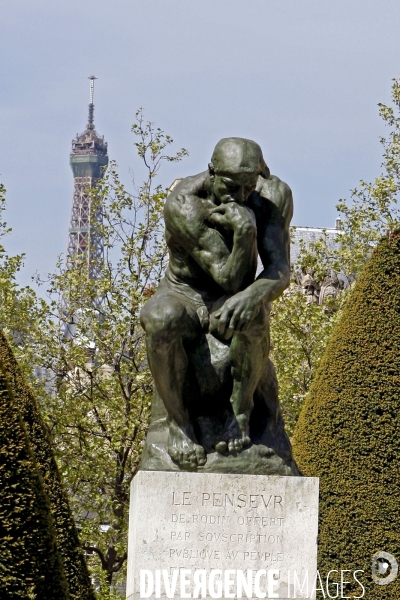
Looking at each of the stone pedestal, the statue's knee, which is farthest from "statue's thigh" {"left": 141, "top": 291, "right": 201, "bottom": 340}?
the stone pedestal

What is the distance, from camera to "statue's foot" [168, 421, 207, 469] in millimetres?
7820

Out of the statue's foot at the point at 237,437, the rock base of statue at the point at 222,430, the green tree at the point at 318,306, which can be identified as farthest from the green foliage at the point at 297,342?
the statue's foot at the point at 237,437

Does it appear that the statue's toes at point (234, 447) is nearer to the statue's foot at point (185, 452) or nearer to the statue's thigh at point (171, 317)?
the statue's foot at point (185, 452)

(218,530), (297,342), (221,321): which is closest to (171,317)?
(221,321)

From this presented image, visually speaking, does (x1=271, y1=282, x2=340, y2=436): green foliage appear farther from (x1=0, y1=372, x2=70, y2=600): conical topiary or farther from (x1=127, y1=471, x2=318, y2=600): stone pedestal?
(x1=127, y1=471, x2=318, y2=600): stone pedestal

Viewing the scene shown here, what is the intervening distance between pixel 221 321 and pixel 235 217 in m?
0.73

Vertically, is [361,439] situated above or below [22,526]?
above

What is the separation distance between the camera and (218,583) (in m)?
7.61

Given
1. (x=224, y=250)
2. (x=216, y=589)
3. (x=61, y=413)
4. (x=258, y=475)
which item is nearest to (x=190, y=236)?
(x=224, y=250)

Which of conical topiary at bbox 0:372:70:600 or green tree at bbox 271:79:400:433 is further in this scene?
green tree at bbox 271:79:400:433

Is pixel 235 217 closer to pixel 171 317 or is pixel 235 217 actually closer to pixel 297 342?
pixel 171 317

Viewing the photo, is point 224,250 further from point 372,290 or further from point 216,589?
point 372,290

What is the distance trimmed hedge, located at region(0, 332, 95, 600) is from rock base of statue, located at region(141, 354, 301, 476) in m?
4.50

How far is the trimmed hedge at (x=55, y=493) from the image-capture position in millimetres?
12422
